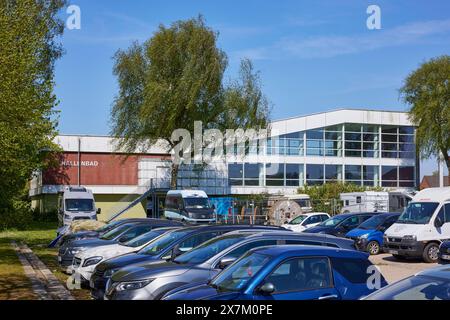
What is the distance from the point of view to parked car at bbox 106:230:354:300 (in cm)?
939

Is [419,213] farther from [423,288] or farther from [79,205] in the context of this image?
[79,205]

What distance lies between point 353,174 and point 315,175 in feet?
12.9

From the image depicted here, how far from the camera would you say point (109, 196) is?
5719 cm

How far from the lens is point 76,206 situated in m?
37.1

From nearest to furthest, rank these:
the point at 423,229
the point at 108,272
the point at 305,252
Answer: the point at 305,252 → the point at 108,272 → the point at 423,229

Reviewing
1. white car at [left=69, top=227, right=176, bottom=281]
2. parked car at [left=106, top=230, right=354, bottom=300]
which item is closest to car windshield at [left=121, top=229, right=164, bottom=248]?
white car at [left=69, top=227, right=176, bottom=281]

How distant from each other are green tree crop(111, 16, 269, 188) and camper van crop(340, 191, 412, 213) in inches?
382

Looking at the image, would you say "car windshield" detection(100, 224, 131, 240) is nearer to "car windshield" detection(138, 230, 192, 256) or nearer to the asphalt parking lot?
"car windshield" detection(138, 230, 192, 256)

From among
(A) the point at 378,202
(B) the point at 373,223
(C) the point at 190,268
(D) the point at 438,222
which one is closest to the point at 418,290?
(C) the point at 190,268

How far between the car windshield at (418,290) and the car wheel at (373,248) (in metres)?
17.7

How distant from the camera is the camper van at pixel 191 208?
37.8 meters
